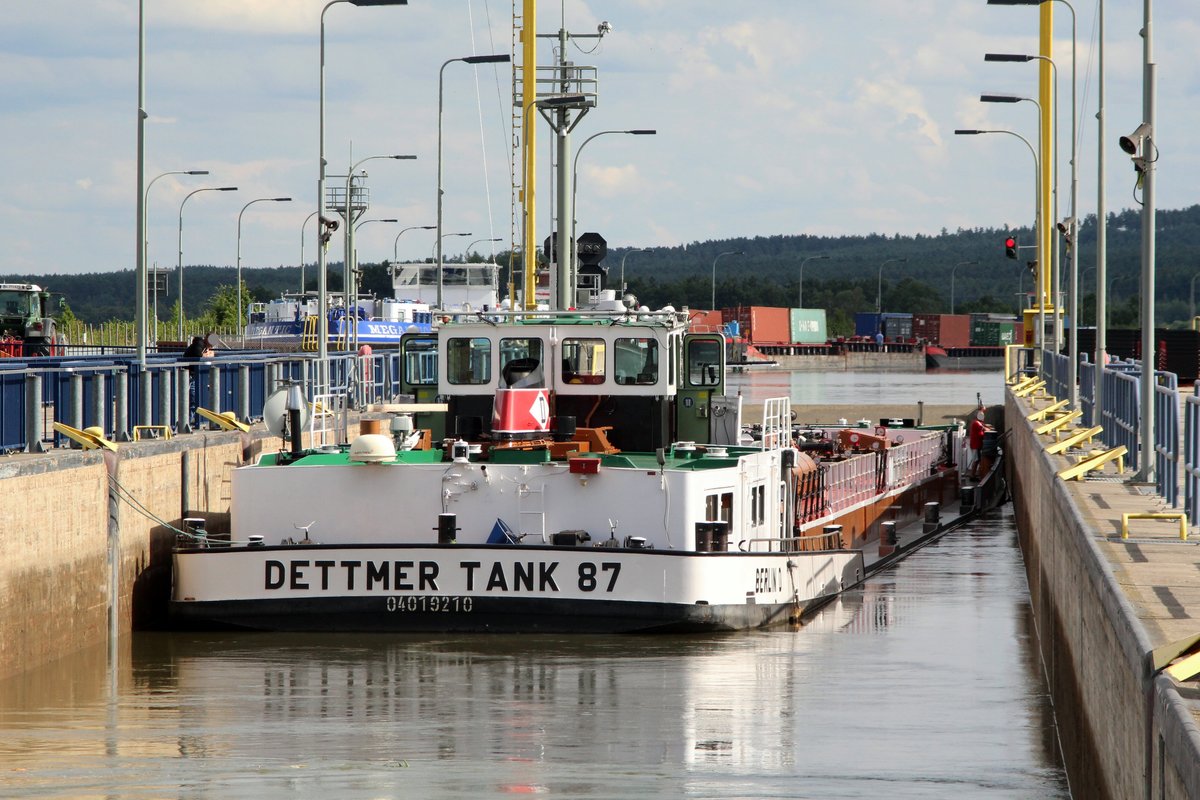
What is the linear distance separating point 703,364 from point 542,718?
7.56 metres

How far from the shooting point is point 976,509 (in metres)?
38.7

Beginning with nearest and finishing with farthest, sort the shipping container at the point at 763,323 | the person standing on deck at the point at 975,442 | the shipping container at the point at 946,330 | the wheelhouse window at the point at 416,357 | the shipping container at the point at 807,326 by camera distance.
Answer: the wheelhouse window at the point at 416,357
the person standing on deck at the point at 975,442
the shipping container at the point at 763,323
the shipping container at the point at 946,330
the shipping container at the point at 807,326

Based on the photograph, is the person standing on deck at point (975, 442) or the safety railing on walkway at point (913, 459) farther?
the person standing on deck at point (975, 442)

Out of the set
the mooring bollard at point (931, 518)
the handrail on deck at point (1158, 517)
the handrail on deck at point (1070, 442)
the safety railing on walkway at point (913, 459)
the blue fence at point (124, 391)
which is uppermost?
the blue fence at point (124, 391)

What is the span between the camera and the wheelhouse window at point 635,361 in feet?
69.9

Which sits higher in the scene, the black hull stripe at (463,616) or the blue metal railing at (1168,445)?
the blue metal railing at (1168,445)

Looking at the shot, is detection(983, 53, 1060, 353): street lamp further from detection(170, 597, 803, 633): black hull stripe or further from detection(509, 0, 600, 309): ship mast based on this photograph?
detection(170, 597, 803, 633): black hull stripe

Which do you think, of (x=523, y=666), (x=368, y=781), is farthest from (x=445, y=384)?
(x=368, y=781)

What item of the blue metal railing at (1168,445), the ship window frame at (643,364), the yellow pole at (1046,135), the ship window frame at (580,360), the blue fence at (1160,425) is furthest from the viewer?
the yellow pole at (1046,135)

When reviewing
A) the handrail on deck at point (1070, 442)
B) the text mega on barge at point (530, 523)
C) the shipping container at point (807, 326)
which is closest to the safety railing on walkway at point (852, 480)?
the handrail on deck at point (1070, 442)

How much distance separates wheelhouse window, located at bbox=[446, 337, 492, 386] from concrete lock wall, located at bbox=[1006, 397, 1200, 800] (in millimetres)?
7282

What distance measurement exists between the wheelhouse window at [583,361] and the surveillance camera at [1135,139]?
7.14 metres

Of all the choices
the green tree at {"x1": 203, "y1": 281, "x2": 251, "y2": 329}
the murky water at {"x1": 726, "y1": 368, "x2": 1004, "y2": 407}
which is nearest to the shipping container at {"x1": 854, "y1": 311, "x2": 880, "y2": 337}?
the murky water at {"x1": 726, "y1": 368, "x2": 1004, "y2": 407}

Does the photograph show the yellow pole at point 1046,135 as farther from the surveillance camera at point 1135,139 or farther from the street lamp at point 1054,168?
the surveillance camera at point 1135,139
